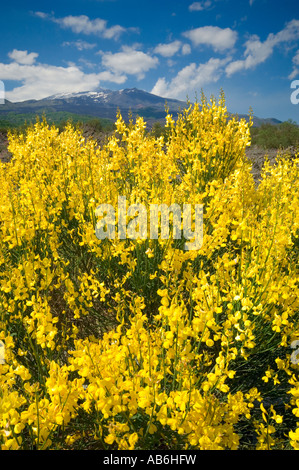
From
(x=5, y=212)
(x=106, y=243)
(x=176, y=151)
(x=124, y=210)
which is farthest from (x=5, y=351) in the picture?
(x=176, y=151)

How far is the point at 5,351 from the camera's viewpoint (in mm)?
1465

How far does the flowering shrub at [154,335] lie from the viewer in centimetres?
124

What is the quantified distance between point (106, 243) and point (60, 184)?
55.0 inches

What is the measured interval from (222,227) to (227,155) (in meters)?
2.49

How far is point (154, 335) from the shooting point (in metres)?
1.57

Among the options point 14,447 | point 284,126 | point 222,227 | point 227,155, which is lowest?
point 14,447

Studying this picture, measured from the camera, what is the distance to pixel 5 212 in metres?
2.71

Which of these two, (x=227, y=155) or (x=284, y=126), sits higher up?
(x=284, y=126)

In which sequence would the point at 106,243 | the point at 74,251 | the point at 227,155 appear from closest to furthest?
the point at 106,243 → the point at 74,251 → the point at 227,155

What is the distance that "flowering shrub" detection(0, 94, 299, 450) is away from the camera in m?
1.24
